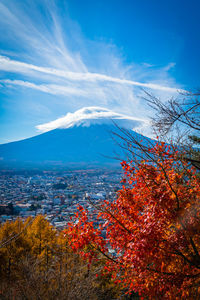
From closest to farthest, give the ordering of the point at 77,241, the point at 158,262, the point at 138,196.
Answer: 1. the point at 158,262
2. the point at 138,196
3. the point at 77,241

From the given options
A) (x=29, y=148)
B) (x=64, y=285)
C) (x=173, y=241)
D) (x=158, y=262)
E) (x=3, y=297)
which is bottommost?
(x=3, y=297)

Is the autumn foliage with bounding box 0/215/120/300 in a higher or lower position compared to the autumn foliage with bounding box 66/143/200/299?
lower

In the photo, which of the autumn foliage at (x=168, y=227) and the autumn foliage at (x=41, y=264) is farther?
the autumn foliage at (x=41, y=264)

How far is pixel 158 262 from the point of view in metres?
4.77

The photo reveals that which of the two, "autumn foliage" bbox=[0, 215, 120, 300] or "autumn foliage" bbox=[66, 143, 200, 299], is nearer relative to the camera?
"autumn foliage" bbox=[66, 143, 200, 299]

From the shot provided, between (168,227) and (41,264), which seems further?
(41,264)

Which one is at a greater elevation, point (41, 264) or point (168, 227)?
point (168, 227)

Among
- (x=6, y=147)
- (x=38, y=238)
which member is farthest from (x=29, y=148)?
(x=38, y=238)

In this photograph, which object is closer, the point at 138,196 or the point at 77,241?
the point at 138,196

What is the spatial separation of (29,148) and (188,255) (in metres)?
192

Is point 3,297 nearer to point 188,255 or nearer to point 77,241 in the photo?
point 77,241

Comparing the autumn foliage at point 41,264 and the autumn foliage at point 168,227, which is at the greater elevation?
the autumn foliage at point 168,227

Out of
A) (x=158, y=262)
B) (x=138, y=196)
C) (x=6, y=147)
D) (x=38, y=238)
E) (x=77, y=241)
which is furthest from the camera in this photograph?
(x=6, y=147)

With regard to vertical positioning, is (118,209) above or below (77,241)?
above
